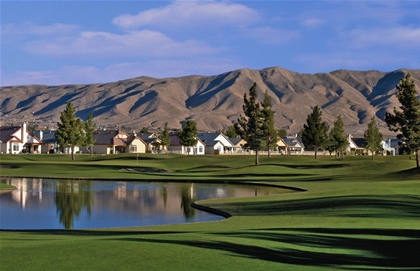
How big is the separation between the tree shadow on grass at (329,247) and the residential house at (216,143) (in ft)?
438

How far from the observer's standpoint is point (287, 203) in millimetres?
32938

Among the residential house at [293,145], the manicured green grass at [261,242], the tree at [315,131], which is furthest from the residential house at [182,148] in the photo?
the manicured green grass at [261,242]

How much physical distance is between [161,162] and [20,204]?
177ft

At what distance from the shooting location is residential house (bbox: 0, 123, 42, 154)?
12681cm

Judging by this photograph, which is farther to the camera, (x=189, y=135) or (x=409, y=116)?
(x=189, y=135)

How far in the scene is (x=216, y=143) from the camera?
157 m

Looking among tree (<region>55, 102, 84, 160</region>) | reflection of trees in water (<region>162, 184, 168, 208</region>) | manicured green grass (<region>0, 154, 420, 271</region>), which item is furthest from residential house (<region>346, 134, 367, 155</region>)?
manicured green grass (<region>0, 154, 420, 271</region>)

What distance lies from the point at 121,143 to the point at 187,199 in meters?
105

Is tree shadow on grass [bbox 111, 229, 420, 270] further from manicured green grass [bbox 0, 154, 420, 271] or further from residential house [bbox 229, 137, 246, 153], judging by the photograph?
residential house [bbox 229, 137, 246, 153]

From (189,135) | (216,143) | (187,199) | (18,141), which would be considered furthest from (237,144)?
(187,199)

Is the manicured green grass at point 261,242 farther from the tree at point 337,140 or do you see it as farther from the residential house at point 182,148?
the residential house at point 182,148

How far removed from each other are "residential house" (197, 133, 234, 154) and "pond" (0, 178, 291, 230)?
326 ft

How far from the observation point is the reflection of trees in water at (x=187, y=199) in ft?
111

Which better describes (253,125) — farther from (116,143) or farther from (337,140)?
(116,143)
